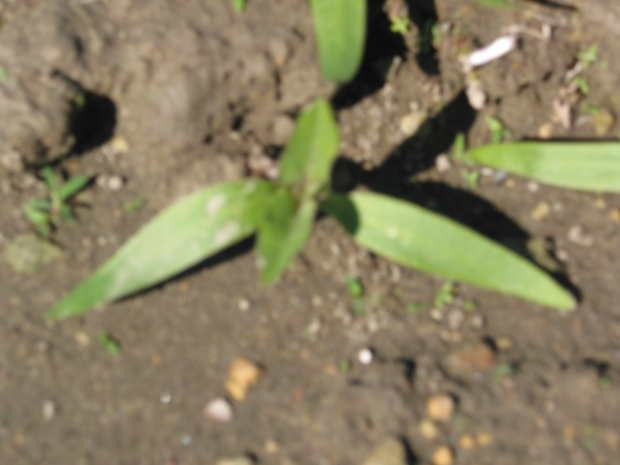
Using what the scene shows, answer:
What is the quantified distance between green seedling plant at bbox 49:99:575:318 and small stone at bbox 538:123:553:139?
15.7 inches

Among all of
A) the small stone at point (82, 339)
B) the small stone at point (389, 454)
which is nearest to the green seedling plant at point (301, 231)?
the small stone at point (82, 339)

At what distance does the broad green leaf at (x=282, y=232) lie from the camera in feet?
3.08

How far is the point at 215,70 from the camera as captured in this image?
46.6 inches

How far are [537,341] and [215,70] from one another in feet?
2.71

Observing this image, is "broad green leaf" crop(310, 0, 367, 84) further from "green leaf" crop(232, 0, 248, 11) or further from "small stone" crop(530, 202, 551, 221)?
"small stone" crop(530, 202, 551, 221)

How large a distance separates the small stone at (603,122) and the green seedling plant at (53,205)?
43.9 inches

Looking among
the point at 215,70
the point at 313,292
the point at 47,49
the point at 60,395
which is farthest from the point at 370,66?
the point at 60,395

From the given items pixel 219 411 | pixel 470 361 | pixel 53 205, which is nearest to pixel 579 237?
pixel 470 361

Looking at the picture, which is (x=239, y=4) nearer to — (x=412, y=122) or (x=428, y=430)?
(x=412, y=122)

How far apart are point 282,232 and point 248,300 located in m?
0.27

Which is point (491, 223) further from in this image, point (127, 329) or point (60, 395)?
point (60, 395)

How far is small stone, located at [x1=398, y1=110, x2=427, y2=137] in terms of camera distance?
131 centimetres

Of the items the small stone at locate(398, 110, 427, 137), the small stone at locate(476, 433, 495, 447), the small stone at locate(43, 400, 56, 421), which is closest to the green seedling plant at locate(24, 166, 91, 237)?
the small stone at locate(43, 400, 56, 421)

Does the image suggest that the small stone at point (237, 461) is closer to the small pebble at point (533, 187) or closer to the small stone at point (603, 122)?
the small pebble at point (533, 187)
